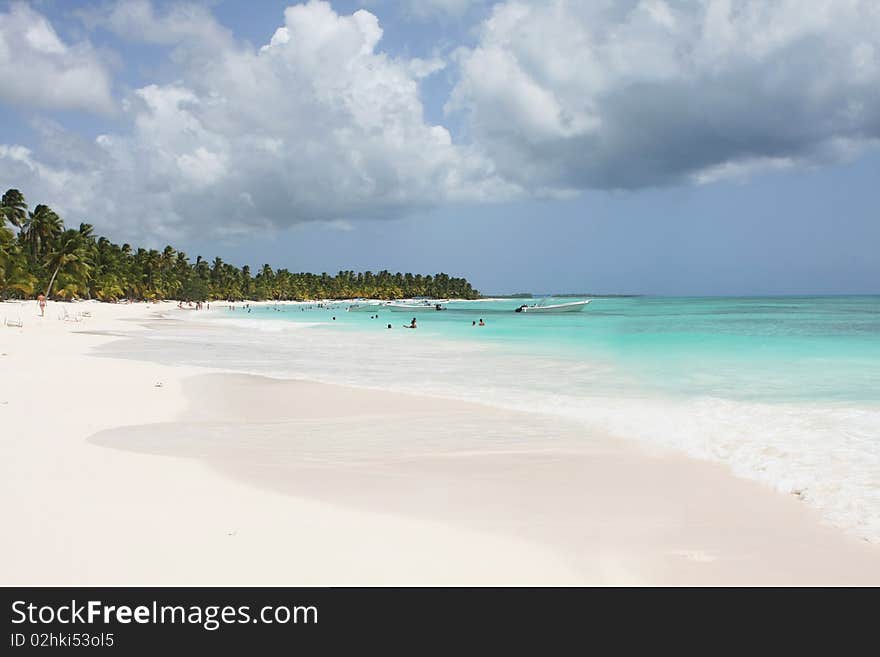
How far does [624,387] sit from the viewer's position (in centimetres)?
1809

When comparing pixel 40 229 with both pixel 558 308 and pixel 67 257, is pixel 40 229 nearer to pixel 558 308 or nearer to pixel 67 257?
pixel 67 257

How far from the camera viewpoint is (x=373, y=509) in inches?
244

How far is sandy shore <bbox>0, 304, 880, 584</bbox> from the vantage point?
4.73m

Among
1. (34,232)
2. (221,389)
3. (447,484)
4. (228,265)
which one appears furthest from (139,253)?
(447,484)

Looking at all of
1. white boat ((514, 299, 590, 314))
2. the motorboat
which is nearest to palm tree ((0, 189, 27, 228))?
the motorboat

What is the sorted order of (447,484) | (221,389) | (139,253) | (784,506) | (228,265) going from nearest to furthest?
1. (784,506)
2. (447,484)
3. (221,389)
4. (139,253)
5. (228,265)
